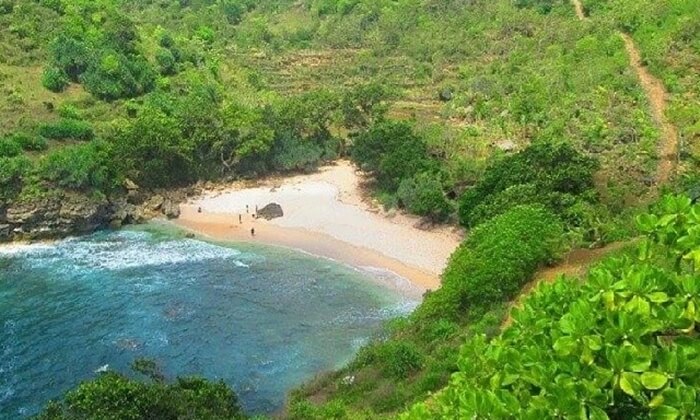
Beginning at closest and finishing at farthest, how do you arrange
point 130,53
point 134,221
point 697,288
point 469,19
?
point 697,288
point 134,221
point 130,53
point 469,19

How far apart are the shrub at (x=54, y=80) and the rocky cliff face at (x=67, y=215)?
15.7m

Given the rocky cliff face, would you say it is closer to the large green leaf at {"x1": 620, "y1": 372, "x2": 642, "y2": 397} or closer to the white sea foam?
the white sea foam

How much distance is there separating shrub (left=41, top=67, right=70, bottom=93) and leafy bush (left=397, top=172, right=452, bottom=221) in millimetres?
32098

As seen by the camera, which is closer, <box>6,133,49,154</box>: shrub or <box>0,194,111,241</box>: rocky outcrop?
<box>0,194,111,241</box>: rocky outcrop

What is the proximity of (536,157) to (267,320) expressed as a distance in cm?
1663

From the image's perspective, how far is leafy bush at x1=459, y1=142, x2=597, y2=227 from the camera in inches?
1384

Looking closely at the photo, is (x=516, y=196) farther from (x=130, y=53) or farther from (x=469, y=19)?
(x=469, y=19)

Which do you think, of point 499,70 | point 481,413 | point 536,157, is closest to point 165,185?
point 536,157

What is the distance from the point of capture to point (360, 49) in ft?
307

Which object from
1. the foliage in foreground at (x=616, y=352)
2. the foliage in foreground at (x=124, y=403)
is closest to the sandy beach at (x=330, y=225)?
the foliage in foreground at (x=124, y=403)

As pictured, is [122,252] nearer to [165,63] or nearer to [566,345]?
[165,63]

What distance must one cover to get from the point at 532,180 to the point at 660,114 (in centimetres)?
1537

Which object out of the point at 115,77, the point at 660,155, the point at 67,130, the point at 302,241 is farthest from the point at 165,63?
the point at 660,155

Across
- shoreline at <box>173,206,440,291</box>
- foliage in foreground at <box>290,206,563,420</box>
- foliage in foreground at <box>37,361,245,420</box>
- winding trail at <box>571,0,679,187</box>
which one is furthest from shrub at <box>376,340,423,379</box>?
winding trail at <box>571,0,679,187</box>
